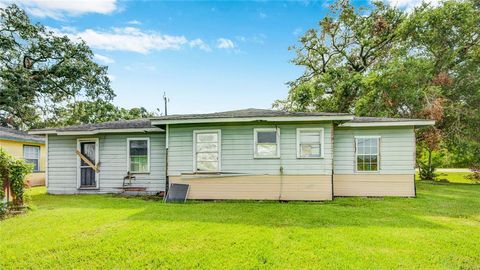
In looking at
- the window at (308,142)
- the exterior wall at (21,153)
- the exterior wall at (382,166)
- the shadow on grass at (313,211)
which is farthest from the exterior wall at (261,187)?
the exterior wall at (21,153)

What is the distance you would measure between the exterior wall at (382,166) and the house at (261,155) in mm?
32

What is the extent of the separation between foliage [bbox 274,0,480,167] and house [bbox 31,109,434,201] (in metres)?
6.24

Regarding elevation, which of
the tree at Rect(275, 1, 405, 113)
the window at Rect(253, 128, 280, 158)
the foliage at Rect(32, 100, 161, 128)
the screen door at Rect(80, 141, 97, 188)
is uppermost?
the tree at Rect(275, 1, 405, 113)

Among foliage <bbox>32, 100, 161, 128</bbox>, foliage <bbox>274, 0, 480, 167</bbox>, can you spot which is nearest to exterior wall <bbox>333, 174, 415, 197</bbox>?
foliage <bbox>274, 0, 480, 167</bbox>

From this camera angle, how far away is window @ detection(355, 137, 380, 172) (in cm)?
948

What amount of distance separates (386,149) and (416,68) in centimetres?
799

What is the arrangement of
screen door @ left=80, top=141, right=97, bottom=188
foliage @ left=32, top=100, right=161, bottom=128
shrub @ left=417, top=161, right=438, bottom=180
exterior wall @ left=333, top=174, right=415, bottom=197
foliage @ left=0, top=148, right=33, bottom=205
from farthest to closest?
foliage @ left=32, top=100, right=161, bottom=128
shrub @ left=417, top=161, right=438, bottom=180
screen door @ left=80, top=141, right=97, bottom=188
exterior wall @ left=333, top=174, right=415, bottom=197
foliage @ left=0, top=148, right=33, bottom=205

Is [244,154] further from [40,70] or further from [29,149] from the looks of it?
[40,70]

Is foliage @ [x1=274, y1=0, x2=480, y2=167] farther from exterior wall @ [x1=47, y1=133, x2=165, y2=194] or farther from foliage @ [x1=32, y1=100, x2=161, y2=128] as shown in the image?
foliage @ [x1=32, y1=100, x2=161, y2=128]

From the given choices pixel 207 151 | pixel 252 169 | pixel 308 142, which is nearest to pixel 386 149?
pixel 308 142

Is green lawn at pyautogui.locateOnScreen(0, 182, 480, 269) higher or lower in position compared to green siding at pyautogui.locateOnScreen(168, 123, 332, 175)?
lower

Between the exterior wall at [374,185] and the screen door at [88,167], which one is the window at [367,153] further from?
the screen door at [88,167]

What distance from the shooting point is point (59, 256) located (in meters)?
3.91

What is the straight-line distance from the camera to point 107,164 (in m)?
10.4
